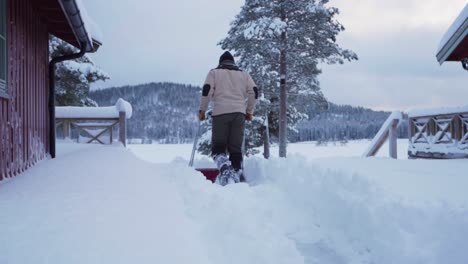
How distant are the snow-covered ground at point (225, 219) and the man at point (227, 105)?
3.26 ft

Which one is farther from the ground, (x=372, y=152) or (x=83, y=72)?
(x=83, y=72)

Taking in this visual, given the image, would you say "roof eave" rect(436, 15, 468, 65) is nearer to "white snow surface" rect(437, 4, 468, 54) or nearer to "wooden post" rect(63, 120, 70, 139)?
"white snow surface" rect(437, 4, 468, 54)

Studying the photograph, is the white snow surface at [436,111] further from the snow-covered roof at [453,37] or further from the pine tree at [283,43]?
the pine tree at [283,43]

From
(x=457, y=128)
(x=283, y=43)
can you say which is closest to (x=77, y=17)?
(x=457, y=128)

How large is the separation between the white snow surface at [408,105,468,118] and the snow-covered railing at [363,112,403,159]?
2323 millimetres

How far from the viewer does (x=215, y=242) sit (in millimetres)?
2520

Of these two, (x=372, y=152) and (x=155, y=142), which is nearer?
(x=372, y=152)

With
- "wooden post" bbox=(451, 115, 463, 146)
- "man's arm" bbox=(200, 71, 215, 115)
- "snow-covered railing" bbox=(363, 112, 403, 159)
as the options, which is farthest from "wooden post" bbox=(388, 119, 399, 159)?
"man's arm" bbox=(200, 71, 215, 115)

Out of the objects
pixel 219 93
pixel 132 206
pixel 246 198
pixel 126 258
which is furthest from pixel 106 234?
pixel 219 93

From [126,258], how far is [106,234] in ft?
1.15

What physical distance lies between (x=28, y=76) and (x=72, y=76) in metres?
10.3

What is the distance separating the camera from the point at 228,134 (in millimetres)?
5551

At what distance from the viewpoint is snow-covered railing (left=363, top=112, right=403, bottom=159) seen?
8766 mm

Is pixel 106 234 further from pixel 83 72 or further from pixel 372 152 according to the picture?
pixel 83 72
